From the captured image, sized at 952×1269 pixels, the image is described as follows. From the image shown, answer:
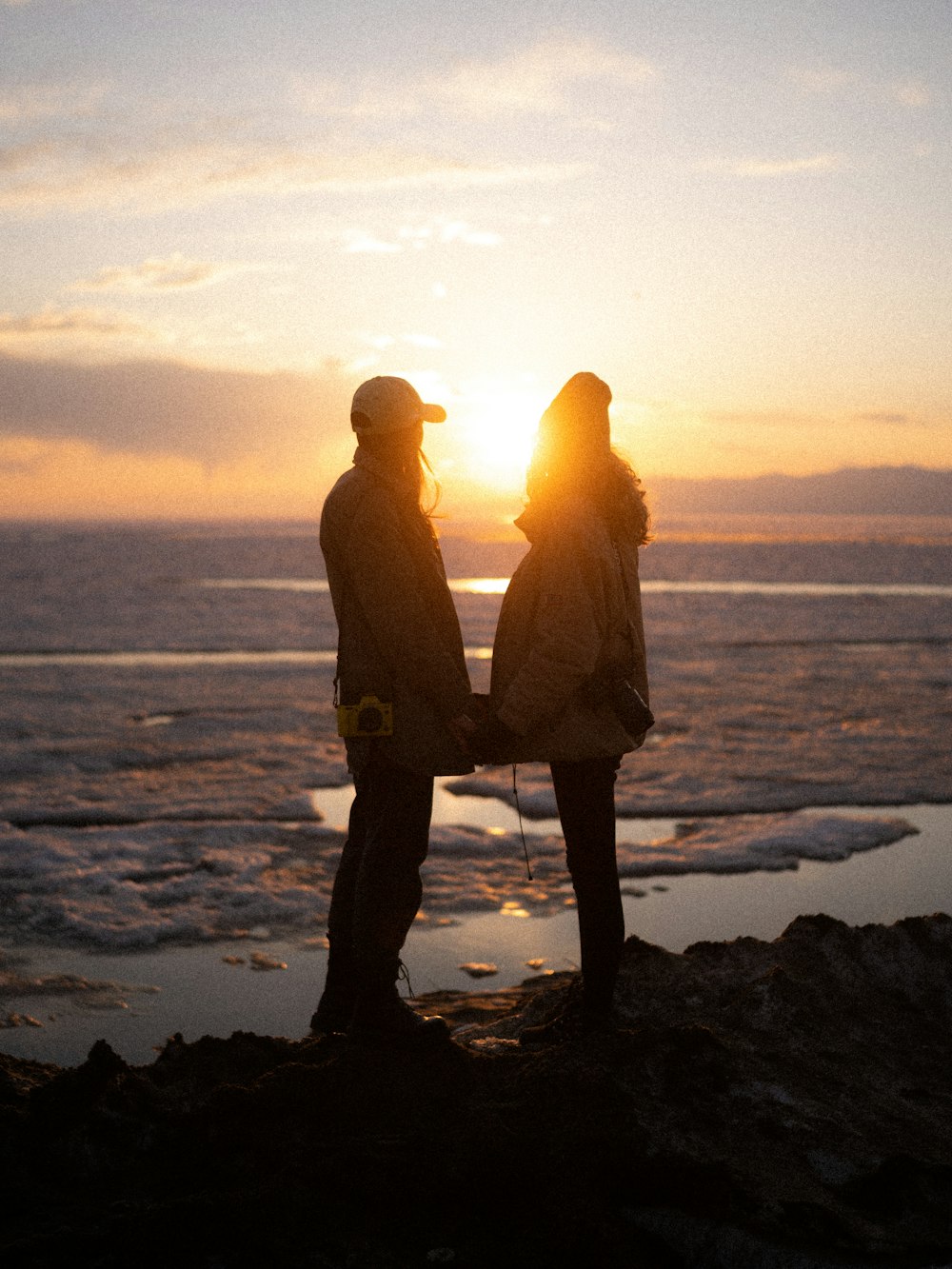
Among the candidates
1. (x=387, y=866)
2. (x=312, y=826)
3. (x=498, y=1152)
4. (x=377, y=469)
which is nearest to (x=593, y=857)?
(x=387, y=866)

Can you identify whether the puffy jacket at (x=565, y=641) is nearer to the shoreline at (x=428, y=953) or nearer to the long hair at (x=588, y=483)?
the long hair at (x=588, y=483)

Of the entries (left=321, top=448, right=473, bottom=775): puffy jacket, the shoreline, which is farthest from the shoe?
the shoreline

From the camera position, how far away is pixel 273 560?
49688 millimetres

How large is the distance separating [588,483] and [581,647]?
0.53 metres

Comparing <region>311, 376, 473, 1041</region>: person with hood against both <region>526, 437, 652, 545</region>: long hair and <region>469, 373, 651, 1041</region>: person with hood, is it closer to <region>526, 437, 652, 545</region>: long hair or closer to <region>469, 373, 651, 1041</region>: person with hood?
<region>469, 373, 651, 1041</region>: person with hood

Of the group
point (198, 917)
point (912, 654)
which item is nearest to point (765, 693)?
point (912, 654)

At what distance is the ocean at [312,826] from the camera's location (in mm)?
5090

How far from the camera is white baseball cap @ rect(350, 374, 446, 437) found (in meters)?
3.42

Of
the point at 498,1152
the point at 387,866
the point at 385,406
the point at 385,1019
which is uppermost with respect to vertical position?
the point at 385,406

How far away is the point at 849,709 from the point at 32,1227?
1103cm

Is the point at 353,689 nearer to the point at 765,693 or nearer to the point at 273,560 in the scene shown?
the point at 765,693

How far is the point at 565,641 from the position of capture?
11.0ft

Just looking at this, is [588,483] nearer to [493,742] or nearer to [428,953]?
[493,742]

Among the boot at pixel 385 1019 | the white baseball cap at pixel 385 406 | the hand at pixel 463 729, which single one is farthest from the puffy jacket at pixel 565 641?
the boot at pixel 385 1019
